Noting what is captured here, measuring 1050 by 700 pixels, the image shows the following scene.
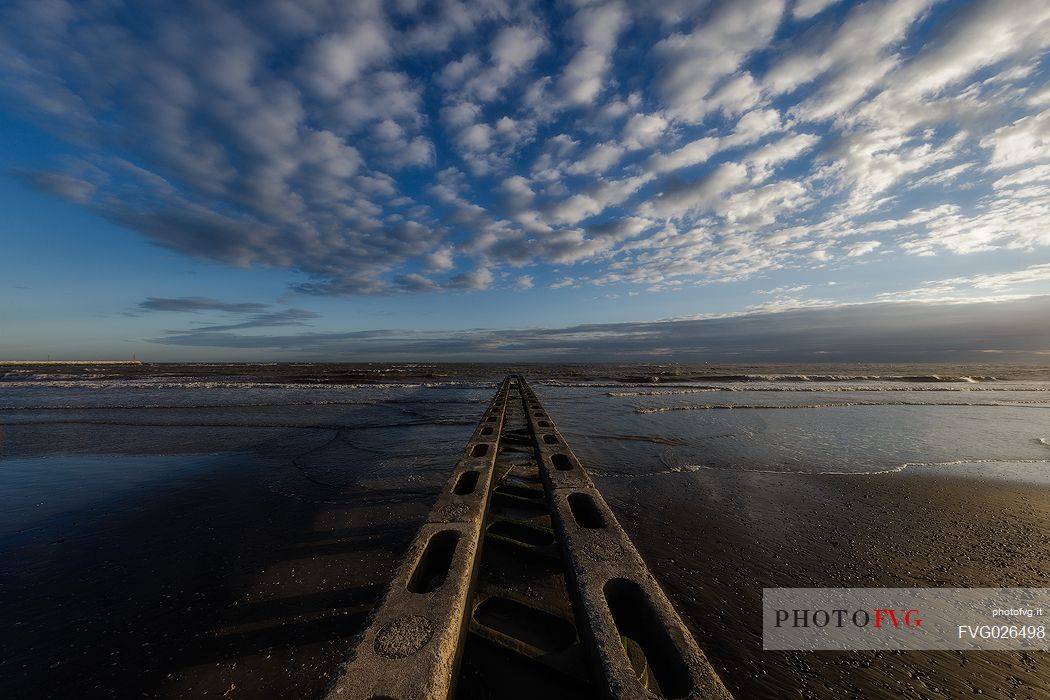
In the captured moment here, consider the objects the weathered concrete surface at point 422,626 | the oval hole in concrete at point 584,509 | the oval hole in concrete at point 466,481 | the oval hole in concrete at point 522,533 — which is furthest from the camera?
the oval hole in concrete at point 466,481

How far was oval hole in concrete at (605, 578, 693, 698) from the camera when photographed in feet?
4.45

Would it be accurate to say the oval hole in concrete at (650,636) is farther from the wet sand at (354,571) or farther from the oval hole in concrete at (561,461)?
the oval hole in concrete at (561,461)

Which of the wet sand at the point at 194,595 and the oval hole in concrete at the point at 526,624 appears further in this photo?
the wet sand at the point at 194,595

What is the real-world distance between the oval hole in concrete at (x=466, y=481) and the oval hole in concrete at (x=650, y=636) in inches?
71.0

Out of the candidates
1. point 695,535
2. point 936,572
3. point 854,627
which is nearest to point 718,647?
point 854,627

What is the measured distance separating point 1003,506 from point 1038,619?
3.23 metres

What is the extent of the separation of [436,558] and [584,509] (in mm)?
1212

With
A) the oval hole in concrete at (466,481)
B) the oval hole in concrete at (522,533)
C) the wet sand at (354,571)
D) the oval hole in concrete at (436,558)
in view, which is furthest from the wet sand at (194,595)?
the oval hole in concrete at (522,533)

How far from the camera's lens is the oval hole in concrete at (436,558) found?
2.16m

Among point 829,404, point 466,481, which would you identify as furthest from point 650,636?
point 829,404

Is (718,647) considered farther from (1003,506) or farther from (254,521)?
(1003,506)

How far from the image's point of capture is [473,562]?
2.00m

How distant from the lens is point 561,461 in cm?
400

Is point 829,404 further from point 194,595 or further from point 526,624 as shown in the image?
point 194,595
